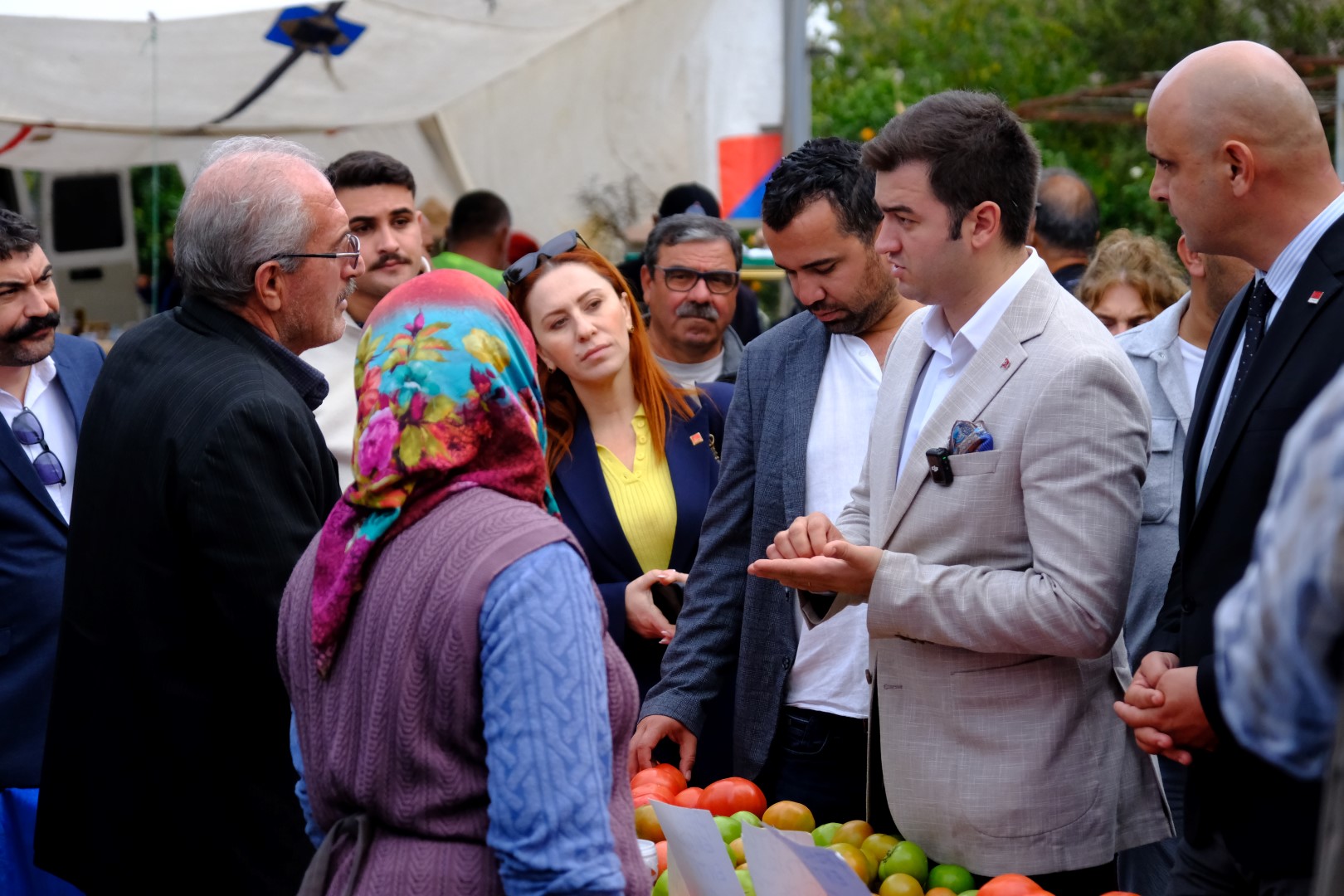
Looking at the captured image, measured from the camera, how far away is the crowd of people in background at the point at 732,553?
A: 1533 millimetres

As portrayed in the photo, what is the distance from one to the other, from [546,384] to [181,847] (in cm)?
140

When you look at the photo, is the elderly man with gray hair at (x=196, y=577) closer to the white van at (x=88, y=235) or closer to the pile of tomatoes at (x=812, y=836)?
the pile of tomatoes at (x=812, y=836)

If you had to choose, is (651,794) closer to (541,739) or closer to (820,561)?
(820,561)

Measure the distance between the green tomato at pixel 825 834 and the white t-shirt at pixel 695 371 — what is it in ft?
7.42

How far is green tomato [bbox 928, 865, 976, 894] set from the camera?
209 centimetres

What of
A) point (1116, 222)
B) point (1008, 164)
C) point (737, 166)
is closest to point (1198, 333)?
point (1008, 164)

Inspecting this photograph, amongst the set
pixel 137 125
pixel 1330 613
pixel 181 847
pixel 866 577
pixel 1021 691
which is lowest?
pixel 181 847

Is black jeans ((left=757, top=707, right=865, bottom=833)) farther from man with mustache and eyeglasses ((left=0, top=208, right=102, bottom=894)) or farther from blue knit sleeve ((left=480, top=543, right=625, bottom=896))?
man with mustache and eyeglasses ((left=0, top=208, right=102, bottom=894))

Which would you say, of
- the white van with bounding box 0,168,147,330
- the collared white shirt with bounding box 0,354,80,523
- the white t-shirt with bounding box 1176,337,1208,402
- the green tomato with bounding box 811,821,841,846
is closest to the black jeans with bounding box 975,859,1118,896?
the green tomato with bounding box 811,821,841,846

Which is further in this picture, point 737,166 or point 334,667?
point 737,166

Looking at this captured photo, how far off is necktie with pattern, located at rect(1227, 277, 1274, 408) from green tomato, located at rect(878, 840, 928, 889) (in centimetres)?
86

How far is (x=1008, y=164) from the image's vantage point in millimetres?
2211

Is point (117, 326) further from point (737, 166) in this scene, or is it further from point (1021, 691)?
point (1021, 691)

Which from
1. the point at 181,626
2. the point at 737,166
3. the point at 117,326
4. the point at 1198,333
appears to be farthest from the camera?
the point at 117,326
